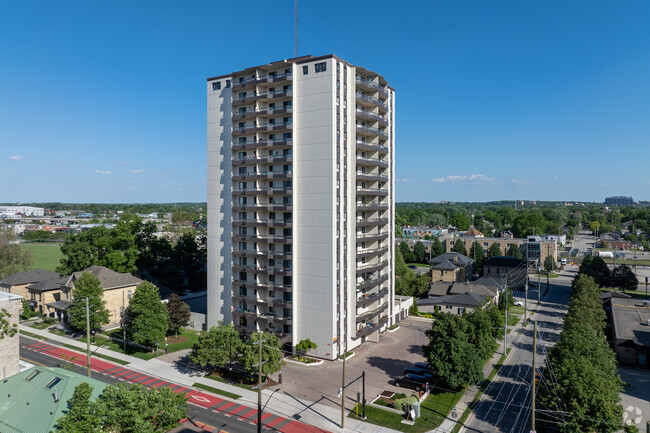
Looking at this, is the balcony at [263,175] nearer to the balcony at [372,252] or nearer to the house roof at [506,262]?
the balcony at [372,252]

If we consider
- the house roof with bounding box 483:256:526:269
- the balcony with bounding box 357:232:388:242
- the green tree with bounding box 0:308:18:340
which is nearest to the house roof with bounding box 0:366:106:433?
the green tree with bounding box 0:308:18:340

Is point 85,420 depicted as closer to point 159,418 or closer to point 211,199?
point 159,418

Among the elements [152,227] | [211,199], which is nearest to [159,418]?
[211,199]

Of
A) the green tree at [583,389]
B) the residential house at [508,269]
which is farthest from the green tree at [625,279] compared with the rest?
the green tree at [583,389]

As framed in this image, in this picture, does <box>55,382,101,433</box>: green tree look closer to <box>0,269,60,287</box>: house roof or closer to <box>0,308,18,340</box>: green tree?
<box>0,308,18,340</box>: green tree

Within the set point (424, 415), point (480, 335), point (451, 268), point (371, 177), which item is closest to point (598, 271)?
point (451, 268)

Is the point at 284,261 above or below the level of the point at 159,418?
above
